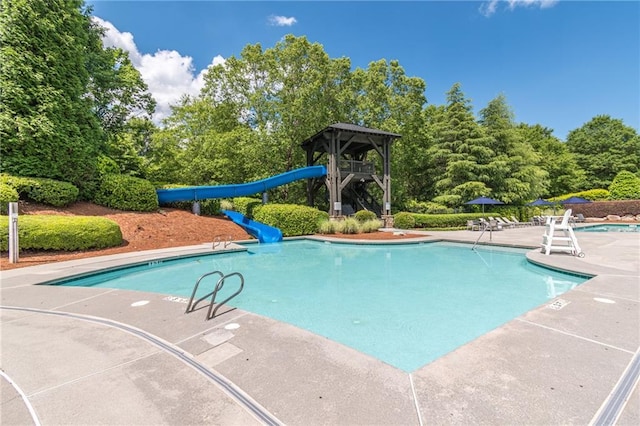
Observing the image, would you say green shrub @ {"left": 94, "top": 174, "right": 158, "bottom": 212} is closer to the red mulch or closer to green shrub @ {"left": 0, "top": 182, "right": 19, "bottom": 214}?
the red mulch

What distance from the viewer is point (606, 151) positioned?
114 feet

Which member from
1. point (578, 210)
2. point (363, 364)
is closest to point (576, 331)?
point (363, 364)

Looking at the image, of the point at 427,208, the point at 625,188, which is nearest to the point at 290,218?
the point at 427,208

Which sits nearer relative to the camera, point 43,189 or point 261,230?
point 43,189

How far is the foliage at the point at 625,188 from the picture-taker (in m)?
27.0

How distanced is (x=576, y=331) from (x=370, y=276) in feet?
15.4

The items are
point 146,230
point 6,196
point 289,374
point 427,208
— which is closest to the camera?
point 289,374

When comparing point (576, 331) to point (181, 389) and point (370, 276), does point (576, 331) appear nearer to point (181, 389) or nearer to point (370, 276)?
point (181, 389)

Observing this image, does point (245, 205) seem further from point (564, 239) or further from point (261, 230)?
point (564, 239)

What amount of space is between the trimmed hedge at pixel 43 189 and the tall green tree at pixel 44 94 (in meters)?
0.60

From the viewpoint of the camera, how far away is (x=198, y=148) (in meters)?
22.1

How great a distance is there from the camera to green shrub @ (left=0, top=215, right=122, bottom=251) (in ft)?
27.3

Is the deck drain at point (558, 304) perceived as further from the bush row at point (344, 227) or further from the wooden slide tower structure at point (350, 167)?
the wooden slide tower structure at point (350, 167)

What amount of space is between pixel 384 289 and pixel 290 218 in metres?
9.01
